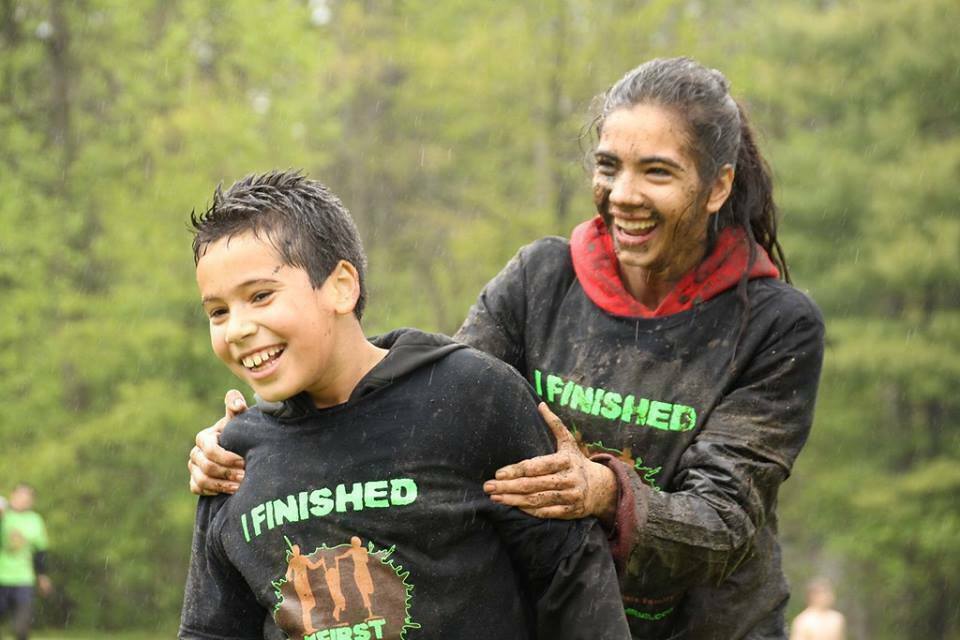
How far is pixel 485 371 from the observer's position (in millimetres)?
3391

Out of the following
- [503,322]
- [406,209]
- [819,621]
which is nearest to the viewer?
[503,322]

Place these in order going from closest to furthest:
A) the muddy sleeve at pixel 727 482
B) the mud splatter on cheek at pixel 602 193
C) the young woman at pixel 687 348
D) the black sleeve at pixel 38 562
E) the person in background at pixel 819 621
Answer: the muddy sleeve at pixel 727 482 < the young woman at pixel 687 348 < the mud splatter on cheek at pixel 602 193 < the person in background at pixel 819 621 < the black sleeve at pixel 38 562

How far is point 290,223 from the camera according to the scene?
336cm

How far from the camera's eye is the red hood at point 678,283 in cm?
391

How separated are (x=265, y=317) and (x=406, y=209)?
2529 centimetres

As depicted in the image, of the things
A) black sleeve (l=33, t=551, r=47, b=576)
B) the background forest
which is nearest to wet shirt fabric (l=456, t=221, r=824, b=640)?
black sleeve (l=33, t=551, r=47, b=576)

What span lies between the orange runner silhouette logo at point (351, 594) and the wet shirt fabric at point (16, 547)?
1309 centimetres

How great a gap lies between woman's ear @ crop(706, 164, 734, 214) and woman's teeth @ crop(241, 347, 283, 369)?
1.23 m

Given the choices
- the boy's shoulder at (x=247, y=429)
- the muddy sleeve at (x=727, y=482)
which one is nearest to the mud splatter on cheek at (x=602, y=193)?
the muddy sleeve at (x=727, y=482)

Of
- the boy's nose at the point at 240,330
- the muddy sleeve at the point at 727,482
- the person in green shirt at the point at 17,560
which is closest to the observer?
the boy's nose at the point at 240,330

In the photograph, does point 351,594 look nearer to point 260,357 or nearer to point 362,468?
point 362,468

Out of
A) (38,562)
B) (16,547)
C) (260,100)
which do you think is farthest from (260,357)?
(260,100)

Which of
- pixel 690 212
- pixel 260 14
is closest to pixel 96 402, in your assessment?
pixel 260 14

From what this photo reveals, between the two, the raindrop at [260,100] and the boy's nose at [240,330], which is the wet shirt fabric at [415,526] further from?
the raindrop at [260,100]
